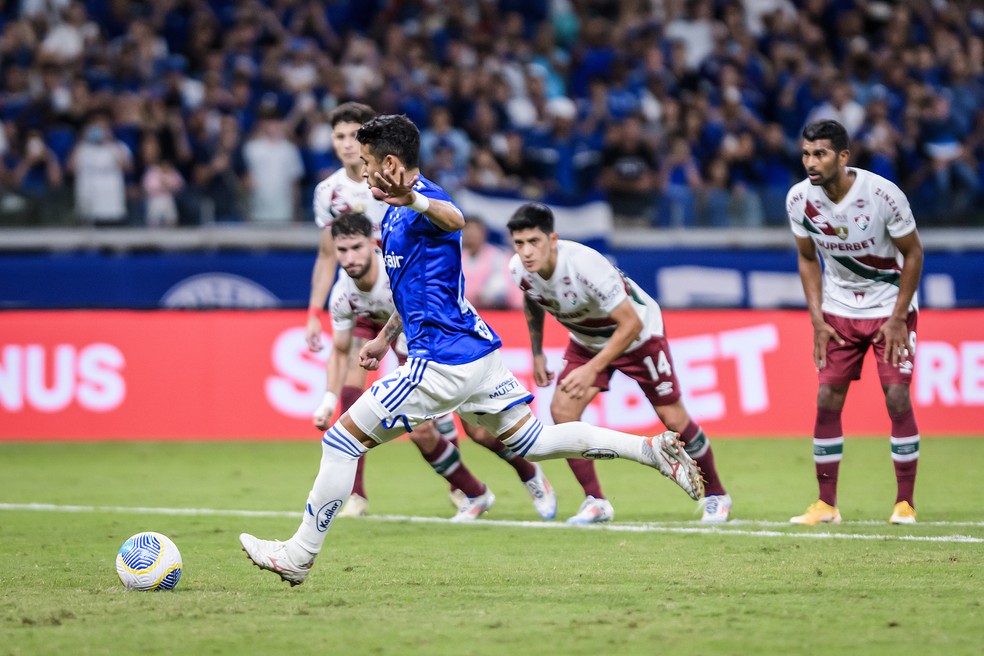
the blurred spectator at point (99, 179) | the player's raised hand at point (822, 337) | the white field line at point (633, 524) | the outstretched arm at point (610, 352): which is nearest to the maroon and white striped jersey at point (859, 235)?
the player's raised hand at point (822, 337)

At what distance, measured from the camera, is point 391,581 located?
6.82 metres

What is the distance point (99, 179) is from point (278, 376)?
15.7 feet

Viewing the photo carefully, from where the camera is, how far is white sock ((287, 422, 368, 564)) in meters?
6.46

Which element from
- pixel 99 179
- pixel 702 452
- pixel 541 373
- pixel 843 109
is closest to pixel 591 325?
pixel 541 373

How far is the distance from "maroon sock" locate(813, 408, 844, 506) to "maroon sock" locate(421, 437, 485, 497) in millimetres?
2265

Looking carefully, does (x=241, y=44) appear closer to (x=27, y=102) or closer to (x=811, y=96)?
(x=27, y=102)

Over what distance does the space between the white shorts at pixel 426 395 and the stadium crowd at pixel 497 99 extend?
35.5 ft

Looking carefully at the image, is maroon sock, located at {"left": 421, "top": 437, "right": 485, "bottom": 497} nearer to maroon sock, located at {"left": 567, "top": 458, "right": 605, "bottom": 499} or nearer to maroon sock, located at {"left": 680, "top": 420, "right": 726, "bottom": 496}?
maroon sock, located at {"left": 567, "top": 458, "right": 605, "bottom": 499}

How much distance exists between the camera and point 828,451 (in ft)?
29.2

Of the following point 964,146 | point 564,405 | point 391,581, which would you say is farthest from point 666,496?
point 964,146

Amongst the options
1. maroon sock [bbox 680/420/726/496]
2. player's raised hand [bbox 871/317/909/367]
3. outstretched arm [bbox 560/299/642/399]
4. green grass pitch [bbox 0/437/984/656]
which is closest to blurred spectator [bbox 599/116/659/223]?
green grass pitch [bbox 0/437/984/656]

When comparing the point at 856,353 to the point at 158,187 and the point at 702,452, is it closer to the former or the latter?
the point at 702,452

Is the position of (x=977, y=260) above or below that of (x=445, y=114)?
below

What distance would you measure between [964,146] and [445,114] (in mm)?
7326
